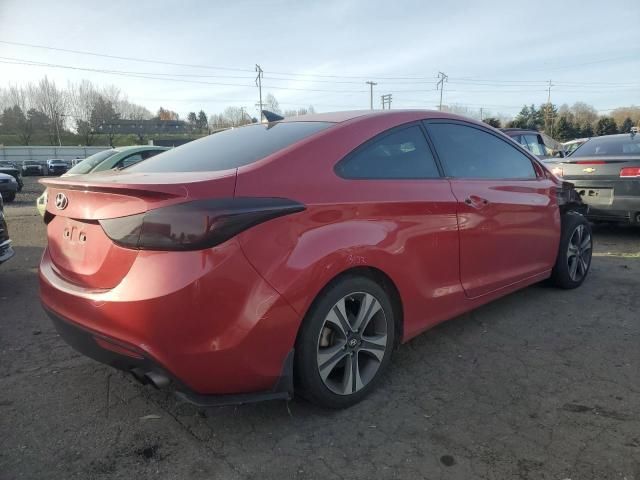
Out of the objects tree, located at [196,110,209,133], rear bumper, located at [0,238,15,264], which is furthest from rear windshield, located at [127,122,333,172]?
tree, located at [196,110,209,133]

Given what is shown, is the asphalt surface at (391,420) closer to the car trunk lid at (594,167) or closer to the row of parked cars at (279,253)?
the row of parked cars at (279,253)

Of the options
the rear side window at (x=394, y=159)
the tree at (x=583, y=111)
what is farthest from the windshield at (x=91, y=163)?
the tree at (x=583, y=111)

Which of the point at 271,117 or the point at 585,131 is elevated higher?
the point at 585,131

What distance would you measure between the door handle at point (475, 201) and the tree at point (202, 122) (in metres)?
89.2

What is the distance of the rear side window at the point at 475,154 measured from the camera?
3.24 meters

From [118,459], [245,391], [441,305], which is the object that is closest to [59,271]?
[118,459]

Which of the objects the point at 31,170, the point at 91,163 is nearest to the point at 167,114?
the point at 31,170

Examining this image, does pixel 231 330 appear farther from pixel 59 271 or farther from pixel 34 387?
pixel 34 387

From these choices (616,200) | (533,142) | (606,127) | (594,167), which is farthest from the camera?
(606,127)

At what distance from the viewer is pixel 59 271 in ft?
8.38

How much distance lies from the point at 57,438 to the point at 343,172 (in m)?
1.92

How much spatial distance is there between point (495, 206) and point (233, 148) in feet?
6.12

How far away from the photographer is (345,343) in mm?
2525

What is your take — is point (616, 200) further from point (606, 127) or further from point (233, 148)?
point (606, 127)
